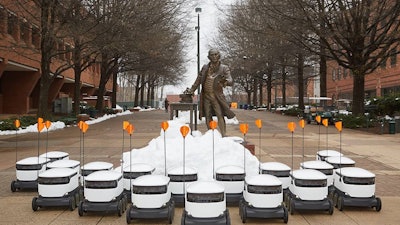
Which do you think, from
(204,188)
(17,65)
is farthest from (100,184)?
(17,65)

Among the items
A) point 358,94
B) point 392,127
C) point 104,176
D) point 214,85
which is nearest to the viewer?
point 104,176

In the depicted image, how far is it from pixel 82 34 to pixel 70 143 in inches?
255

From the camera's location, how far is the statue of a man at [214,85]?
12742 millimetres

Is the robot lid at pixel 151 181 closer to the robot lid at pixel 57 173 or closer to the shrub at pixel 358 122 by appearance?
the robot lid at pixel 57 173

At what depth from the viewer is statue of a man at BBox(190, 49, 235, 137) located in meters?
12.7

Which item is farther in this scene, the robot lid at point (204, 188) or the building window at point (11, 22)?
the building window at point (11, 22)

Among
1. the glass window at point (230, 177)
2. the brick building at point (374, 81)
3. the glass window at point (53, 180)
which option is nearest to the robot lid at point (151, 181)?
the glass window at point (230, 177)

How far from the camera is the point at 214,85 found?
12820 millimetres

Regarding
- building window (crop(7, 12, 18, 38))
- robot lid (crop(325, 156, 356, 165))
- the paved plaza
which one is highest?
building window (crop(7, 12, 18, 38))

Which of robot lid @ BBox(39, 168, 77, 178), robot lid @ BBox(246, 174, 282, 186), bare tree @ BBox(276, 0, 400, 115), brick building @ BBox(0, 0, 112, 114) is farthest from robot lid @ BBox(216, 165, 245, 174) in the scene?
brick building @ BBox(0, 0, 112, 114)

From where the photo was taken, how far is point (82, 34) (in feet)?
73.8

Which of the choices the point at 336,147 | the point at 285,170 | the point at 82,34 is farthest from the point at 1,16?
the point at 285,170

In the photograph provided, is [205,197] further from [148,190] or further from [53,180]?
[53,180]

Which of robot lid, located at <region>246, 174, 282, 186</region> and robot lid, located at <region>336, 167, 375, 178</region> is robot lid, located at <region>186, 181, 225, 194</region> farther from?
robot lid, located at <region>336, 167, 375, 178</region>
